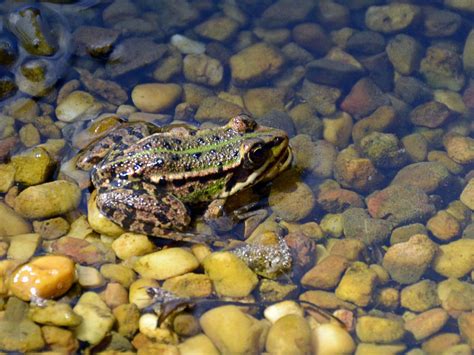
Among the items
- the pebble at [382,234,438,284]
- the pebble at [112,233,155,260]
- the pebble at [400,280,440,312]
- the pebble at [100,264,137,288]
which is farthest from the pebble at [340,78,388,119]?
the pebble at [100,264,137,288]

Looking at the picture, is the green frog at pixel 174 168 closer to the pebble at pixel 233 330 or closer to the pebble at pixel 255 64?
the pebble at pixel 233 330

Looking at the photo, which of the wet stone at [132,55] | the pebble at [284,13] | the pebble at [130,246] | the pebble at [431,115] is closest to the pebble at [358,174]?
the pebble at [431,115]

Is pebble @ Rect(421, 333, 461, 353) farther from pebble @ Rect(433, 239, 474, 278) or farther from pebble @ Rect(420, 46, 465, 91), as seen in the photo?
pebble @ Rect(420, 46, 465, 91)

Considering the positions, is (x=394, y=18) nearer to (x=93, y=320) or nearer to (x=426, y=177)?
(x=426, y=177)

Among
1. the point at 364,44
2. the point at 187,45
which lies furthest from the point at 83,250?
the point at 364,44

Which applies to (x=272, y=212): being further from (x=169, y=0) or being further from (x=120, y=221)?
(x=169, y=0)

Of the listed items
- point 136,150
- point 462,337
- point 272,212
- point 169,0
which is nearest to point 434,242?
point 462,337
